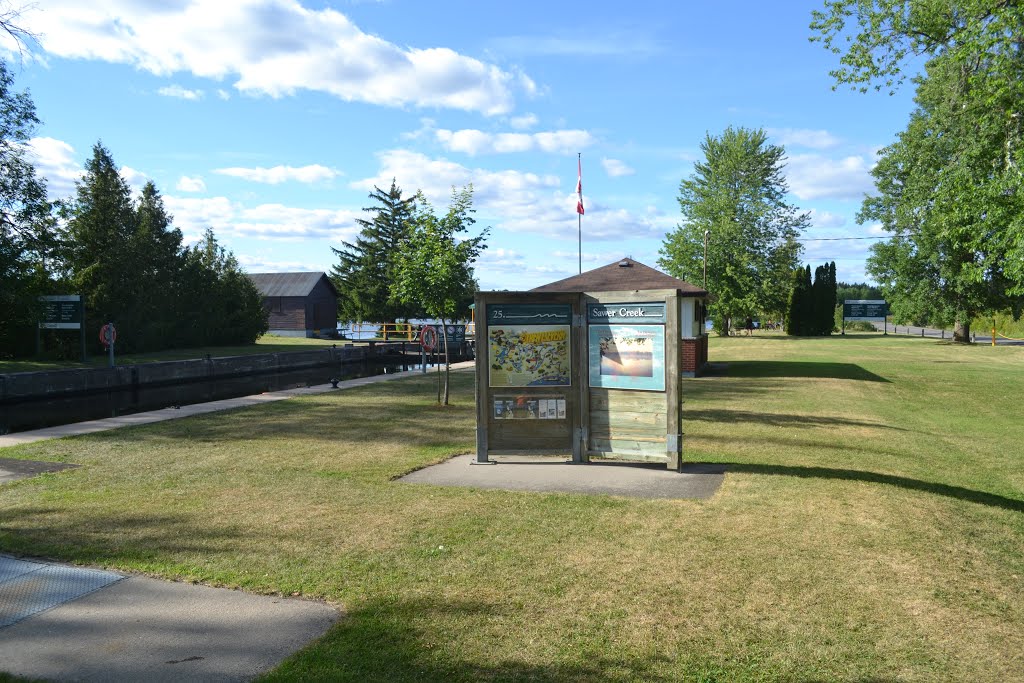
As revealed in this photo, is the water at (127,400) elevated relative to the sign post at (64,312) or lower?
lower

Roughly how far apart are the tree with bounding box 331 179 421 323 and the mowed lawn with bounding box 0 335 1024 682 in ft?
175

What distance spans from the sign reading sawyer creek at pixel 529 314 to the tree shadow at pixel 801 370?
18.0m

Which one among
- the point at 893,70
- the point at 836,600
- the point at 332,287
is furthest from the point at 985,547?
the point at 332,287

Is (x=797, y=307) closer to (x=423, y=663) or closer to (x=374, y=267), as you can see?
(x=374, y=267)

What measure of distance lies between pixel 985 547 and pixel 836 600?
2.35 metres

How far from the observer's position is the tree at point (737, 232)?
195 feet

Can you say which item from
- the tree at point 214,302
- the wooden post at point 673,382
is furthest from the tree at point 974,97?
the tree at point 214,302

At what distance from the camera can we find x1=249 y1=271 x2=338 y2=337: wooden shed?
6919 cm

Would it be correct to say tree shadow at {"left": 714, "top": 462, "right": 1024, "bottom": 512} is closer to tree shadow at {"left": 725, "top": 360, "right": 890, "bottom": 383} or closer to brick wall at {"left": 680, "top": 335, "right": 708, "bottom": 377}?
brick wall at {"left": 680, "top": 335, "right": 708, "bottom": 377}

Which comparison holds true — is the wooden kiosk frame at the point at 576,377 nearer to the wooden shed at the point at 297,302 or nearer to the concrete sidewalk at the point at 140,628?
the concrete sidewalk at the point at 140,628

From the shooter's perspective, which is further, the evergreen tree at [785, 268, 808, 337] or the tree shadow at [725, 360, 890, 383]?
the evergreen tree at [785, 268, 808, 337]

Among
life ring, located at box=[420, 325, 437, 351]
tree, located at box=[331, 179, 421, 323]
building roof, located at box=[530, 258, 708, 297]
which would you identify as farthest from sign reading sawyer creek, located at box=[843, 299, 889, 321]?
life ring, located at box=[420, 325, 437, 351]

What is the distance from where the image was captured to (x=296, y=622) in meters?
4.73

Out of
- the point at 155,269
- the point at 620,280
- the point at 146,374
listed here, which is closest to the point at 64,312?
the point at 146,374
